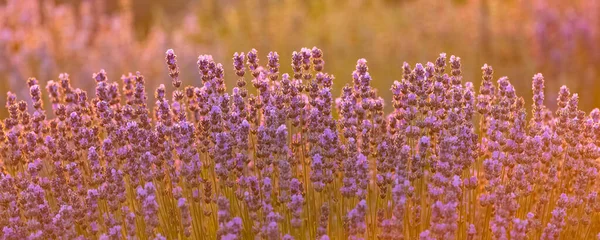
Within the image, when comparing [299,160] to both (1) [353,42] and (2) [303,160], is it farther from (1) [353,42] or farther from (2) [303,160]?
(1) [353,42]

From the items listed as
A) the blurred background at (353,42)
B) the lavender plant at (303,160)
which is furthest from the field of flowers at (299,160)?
the blurred background at (353,42)

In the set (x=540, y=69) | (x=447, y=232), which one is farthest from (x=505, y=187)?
(x=540, y=69)

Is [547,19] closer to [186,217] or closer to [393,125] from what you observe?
[393,125]

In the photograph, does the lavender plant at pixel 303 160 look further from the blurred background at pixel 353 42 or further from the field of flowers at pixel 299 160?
the blurred background at pixel 353 42

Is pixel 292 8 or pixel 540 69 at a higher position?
pixel 292 8

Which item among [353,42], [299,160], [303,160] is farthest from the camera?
[353,42]

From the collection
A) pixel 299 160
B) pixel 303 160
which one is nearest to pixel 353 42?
pixel 299 160

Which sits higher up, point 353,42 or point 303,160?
point 353,42

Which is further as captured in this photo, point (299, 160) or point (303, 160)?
point (299, 160)
